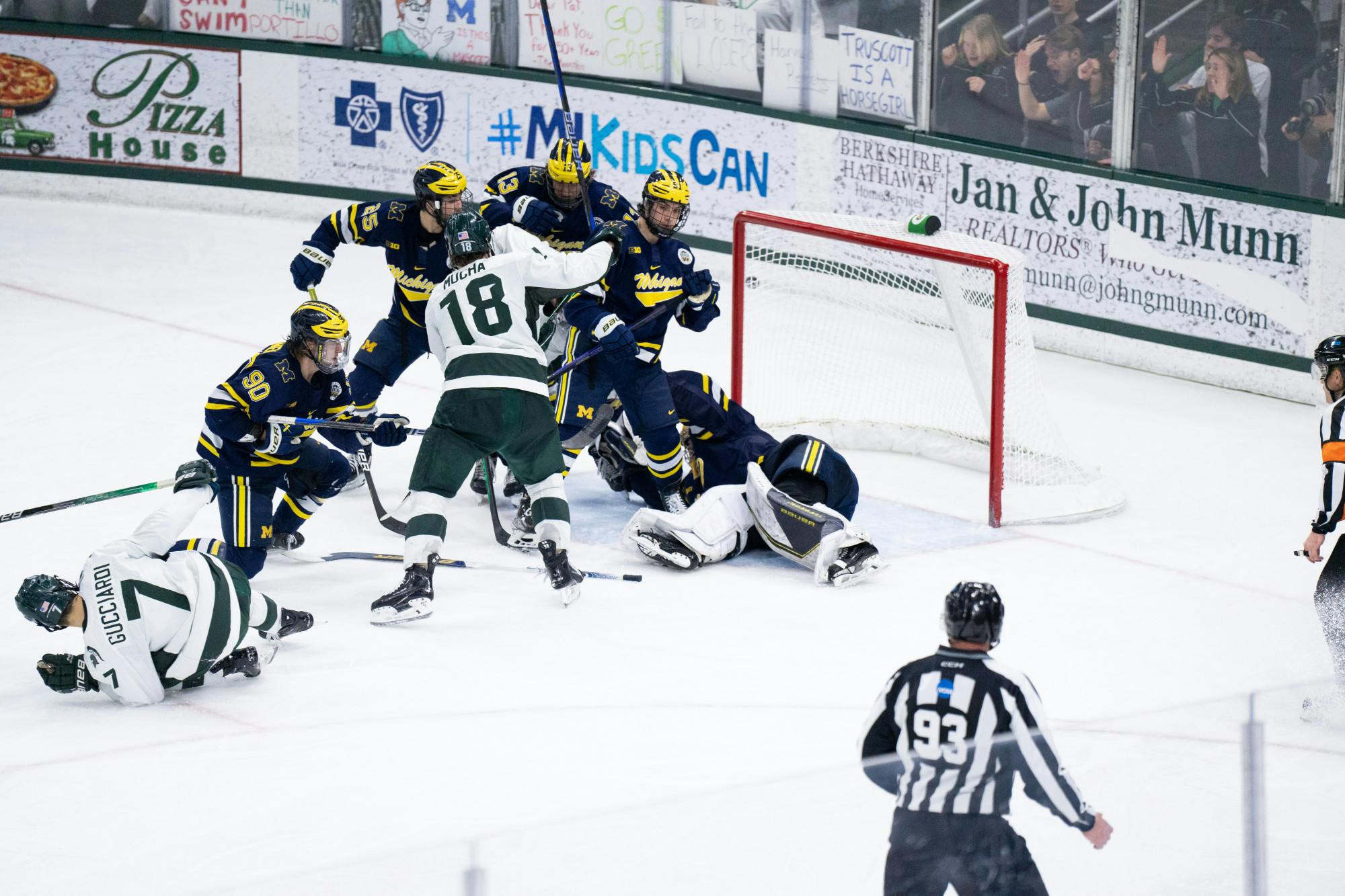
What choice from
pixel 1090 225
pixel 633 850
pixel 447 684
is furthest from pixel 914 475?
pixel 633 850

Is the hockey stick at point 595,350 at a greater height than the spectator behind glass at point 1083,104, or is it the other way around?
the spectator behind glass at point 1083,104

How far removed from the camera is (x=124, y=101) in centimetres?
1131

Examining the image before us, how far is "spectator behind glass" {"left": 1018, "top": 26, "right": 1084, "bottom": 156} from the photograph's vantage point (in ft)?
28.7

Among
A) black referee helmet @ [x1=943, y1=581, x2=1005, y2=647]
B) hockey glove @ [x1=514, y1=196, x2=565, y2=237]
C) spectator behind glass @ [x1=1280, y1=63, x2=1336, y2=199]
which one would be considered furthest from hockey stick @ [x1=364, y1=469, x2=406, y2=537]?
spectator behind glass @ [x1=1280, y1=63, x2=1336, y2=199]

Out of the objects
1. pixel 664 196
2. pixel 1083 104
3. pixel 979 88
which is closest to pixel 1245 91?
pixel 1083 104

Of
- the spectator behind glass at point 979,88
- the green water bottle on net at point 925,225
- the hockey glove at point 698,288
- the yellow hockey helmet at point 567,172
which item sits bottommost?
the hockey glove at point 698,288

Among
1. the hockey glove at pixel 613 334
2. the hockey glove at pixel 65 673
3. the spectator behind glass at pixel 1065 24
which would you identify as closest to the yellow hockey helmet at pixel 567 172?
the hockey glove at pixel 613 334

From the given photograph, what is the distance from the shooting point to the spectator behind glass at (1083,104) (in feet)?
28.5

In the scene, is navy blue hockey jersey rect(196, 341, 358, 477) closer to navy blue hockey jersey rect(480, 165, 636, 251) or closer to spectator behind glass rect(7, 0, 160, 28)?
navy blue hockey jersey rect(480, 165, 636, 251)

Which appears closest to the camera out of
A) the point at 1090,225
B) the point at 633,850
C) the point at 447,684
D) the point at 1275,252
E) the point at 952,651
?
the point at 633,850

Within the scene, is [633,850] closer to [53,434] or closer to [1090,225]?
[53,434]

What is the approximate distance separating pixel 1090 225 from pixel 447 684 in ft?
Result: 16.2

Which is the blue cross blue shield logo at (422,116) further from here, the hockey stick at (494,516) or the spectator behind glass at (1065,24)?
the hockey stick at (494,516)

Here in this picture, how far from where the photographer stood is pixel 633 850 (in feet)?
9.04
